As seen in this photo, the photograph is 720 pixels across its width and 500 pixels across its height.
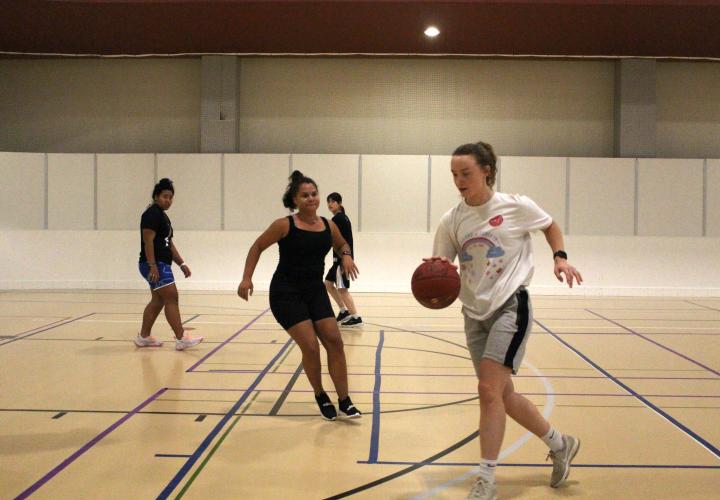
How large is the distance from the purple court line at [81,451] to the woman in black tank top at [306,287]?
3.87ft

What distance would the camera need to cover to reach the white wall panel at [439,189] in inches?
583

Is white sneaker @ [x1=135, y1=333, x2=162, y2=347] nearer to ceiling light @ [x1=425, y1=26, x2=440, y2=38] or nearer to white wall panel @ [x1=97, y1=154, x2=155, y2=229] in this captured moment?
white wall panel @ [x1=97, y1=154, x2=155, y2=229]

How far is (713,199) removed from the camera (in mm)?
14664

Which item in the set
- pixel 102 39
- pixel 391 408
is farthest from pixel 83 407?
pixel 102 39

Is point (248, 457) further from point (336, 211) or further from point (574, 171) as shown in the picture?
point (574, 171)

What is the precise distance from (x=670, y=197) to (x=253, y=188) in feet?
28.8

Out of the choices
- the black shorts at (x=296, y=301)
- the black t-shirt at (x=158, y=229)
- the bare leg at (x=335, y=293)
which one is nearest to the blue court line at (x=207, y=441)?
the black shorts at (x=296, y=301)

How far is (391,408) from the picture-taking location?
5.20 metres

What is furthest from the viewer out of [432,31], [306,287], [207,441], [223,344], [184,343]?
[432,31]

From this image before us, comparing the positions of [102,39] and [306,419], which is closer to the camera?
[306,419]

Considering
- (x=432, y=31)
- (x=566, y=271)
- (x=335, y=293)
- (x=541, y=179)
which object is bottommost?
(x=335, y=293)

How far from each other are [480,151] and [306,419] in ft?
7.91

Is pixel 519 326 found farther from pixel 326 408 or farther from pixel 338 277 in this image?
pixel 338 277

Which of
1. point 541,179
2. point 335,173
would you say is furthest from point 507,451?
point 541,179
